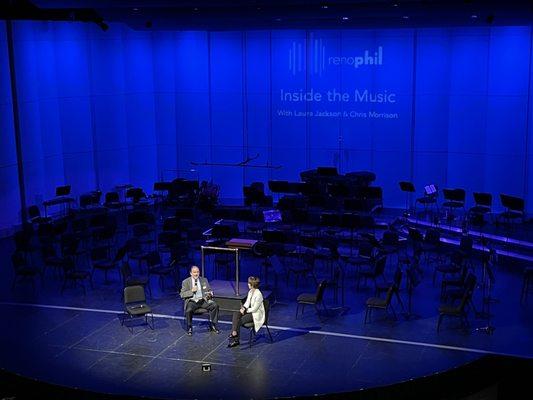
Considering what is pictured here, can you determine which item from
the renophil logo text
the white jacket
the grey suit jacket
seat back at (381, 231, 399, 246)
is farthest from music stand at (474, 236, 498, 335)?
the renophil logo text

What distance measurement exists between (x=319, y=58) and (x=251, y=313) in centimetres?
1083

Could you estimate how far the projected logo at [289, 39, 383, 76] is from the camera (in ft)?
67.7

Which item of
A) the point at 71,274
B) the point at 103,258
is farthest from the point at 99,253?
the point at 71,274

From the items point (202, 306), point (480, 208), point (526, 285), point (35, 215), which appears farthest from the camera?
point (35, 215)

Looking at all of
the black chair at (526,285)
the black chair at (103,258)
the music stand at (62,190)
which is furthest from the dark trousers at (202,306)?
the music stand at (62,190)

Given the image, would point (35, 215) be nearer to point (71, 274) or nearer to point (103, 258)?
point (103, 258)

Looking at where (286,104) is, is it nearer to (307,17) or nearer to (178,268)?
(307,17)

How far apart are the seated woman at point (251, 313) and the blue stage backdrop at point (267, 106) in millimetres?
8977

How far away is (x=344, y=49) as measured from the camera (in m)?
20.8

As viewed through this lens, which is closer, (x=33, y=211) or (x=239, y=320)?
(x=239, y=320)

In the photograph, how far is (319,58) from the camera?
21.0 metres

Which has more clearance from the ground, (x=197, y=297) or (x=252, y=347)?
(x=197, y=297)

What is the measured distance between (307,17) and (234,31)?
434cm

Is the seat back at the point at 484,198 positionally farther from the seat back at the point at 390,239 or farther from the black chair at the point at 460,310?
the black chair at the point at 460,310
